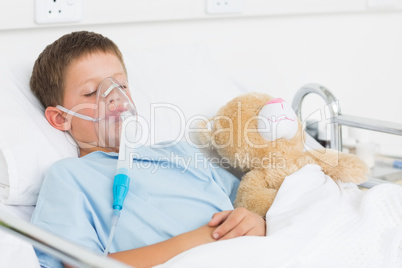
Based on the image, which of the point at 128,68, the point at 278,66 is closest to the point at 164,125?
the point at 128,68

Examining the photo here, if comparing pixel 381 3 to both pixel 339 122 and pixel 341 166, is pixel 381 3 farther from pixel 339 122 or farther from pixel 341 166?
pixel 341 166

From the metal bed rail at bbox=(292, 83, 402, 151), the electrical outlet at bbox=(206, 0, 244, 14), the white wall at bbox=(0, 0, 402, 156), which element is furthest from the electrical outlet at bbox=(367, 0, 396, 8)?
the metal bed rail at bbox=(292, 83, 402, 151)

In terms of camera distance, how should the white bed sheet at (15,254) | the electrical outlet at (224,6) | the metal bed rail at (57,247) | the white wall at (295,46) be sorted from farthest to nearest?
the electrical outlet at (224,6) → the white wall at (295,46) → the white bed sheet at (15,254) → the metal bed rail at (57,247)

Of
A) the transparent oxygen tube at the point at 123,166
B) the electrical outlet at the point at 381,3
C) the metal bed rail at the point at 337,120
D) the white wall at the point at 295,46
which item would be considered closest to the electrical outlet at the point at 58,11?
the white wall at the point at 295,46

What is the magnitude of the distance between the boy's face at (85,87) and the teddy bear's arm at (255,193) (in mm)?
383

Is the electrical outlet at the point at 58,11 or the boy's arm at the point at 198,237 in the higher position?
the electrical outlet at the point at 58,11

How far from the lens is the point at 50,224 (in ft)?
3.48

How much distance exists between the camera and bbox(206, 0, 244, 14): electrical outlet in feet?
6.09

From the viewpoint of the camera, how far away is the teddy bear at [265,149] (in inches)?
50.9

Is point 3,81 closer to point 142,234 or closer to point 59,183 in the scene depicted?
point 59,183

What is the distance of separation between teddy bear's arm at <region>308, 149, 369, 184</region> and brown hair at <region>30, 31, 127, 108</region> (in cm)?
62

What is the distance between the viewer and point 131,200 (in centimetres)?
118

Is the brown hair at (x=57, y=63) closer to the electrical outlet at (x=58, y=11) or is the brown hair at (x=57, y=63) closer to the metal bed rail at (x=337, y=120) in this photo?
the electrical outlet at (x=58, y=11)

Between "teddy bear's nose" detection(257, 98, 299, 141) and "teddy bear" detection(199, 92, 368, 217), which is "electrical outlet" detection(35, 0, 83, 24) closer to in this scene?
"teddy bear" detection(199, 92, 368, 217)
